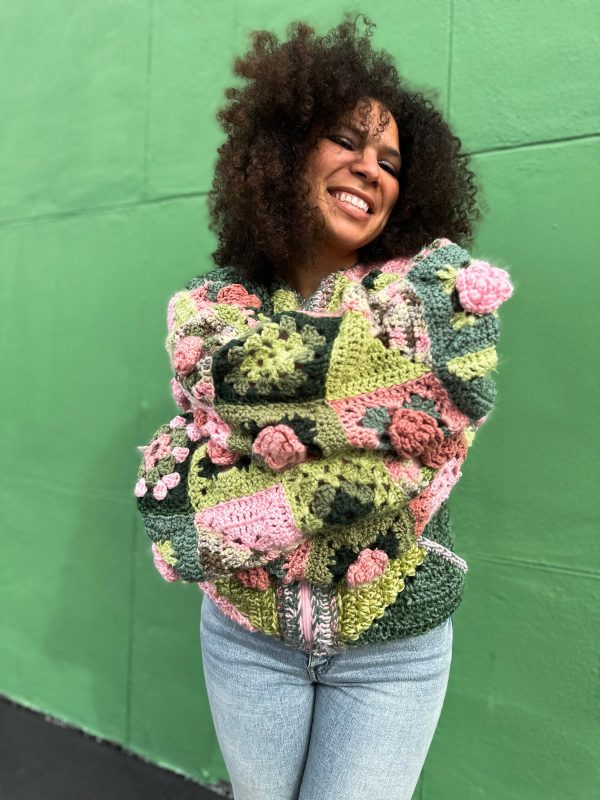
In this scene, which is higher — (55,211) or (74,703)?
(55,211)

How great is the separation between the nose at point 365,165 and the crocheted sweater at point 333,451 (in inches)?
7.5

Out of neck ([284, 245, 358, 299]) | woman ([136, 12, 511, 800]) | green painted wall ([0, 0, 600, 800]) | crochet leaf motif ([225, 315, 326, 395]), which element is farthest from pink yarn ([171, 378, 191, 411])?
green painted wall ([0, 0, 600, 800])

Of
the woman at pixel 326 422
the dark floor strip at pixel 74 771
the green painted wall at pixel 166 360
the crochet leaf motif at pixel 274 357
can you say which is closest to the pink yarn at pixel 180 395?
the woman at pixel 326 422

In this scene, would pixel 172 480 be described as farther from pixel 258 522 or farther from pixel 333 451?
pixel 333 451

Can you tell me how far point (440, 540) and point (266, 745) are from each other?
53 centimetres

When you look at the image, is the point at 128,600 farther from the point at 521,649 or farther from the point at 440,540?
the point at 440,540

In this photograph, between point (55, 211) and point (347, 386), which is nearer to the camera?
point (347, 386)

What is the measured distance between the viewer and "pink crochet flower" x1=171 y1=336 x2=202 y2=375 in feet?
3.67

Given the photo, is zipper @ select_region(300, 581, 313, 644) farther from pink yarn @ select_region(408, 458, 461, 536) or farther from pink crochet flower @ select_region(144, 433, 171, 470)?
pink crochet flower @ select_region(144, 433, 171, 470)

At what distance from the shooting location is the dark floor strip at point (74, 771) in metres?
2.26

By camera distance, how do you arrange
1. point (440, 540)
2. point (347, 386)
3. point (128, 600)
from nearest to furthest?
point (347, 386), point (440, 540), point (128, 600)

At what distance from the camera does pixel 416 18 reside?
1.77m

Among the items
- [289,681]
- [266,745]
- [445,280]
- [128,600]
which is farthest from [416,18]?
[128,600]

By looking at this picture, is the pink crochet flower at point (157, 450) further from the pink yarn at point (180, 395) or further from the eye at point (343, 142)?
the eye at point (343, 142)
